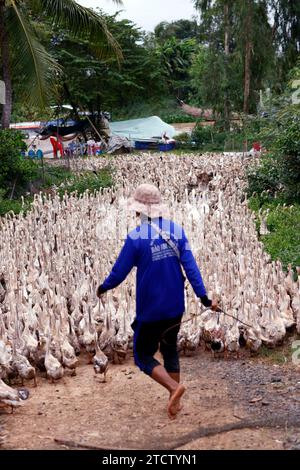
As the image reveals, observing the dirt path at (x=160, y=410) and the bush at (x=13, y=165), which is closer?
the dirt path at (x=160, y=410)

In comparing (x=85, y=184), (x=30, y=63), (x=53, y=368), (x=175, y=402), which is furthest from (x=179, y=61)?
(x=175, y=402)

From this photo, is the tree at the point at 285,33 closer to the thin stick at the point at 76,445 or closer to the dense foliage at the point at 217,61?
the dense foliage at the point at 217,61

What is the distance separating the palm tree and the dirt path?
9.07 metres

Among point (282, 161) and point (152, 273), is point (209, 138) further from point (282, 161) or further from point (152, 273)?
point (152, 273)

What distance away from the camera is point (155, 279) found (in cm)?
429

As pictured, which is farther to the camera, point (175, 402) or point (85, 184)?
point (85, 184)

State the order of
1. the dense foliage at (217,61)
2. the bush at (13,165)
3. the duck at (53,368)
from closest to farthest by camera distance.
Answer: the duck at (53,368)
the bush at (13,165)
the dense foliage at (217,61)

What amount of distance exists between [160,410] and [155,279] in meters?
0.99

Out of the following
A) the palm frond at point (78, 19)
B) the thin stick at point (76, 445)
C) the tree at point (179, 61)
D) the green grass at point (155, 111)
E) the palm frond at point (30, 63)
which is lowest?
the thin stick at point (76, 445)

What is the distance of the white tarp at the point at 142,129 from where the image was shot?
30312 millimetres

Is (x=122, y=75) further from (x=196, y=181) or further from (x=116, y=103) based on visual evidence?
(x=196, y=181)

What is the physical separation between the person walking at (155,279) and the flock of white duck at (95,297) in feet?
3.56

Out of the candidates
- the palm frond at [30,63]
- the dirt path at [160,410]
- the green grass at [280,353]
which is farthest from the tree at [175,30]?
the dirt path at [160,410]
